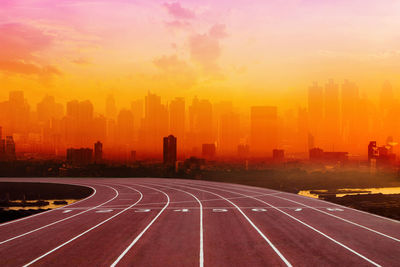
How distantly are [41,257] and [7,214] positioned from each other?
2258 centimetres

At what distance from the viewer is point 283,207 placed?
30.5 meters

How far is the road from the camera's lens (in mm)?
14047

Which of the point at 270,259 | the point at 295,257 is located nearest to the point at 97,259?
the point at 270,259

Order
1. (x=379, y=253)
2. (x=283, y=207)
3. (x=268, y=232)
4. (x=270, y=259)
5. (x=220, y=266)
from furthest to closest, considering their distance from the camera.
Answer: (x=283, y=207)
(x=268, y=232)
(x=379, y=253)
(x=270, y=259)
(x=220, y=266)

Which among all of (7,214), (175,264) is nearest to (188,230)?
(175,264)

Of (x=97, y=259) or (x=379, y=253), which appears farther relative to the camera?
(x=379, y=253)

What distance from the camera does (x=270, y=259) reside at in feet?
45.9

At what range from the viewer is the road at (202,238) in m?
14.0

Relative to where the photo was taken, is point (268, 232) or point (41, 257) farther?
point (268, 232)

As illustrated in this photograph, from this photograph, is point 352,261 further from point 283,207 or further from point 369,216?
point 283,207

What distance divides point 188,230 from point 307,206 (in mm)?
14998

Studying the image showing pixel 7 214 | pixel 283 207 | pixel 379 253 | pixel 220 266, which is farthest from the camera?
pixel 7 214

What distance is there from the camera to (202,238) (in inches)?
707

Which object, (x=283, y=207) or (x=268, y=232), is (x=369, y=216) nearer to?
(x=283, y=207)
